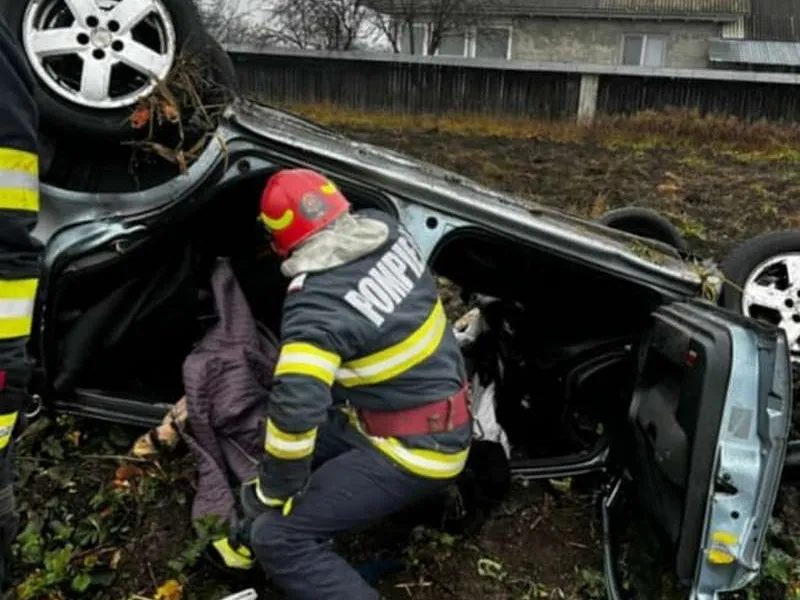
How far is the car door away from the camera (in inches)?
90.9

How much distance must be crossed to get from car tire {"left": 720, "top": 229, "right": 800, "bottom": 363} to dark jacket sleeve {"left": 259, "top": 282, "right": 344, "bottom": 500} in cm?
190

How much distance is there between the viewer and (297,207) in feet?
8.28

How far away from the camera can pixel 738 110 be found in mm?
12891

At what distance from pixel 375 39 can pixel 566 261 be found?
19.9m

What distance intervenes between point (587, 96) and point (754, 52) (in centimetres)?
1124

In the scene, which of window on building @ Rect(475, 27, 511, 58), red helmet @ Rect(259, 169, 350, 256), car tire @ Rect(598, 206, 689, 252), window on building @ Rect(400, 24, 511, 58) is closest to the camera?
red helmet @ Rect(259, 169, 350, 256)

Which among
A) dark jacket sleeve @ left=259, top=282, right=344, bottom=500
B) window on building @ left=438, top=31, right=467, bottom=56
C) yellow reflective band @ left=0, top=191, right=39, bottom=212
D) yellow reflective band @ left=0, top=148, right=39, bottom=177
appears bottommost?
dark jacket sleeve @ left=259, top=282, right=344, bottom=500

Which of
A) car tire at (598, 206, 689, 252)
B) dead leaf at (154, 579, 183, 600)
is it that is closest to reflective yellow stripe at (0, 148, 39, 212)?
dead leaf at (154, 579, 183, 600)

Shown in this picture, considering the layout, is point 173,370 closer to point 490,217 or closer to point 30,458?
point 30,458

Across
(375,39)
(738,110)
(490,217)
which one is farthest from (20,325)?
(375,39)

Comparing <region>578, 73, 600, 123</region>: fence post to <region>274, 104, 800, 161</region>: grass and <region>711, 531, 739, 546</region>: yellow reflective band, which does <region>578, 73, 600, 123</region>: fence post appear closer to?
<region>274, 104, 800, 161</region>: grass

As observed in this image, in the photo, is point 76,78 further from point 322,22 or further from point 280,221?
point 322,22

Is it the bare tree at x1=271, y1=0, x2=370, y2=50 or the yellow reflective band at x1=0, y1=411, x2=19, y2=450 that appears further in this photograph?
the bare tree at x1=271, y1=0, x2=370, y2=50

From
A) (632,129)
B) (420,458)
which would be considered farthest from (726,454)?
(632,129)
